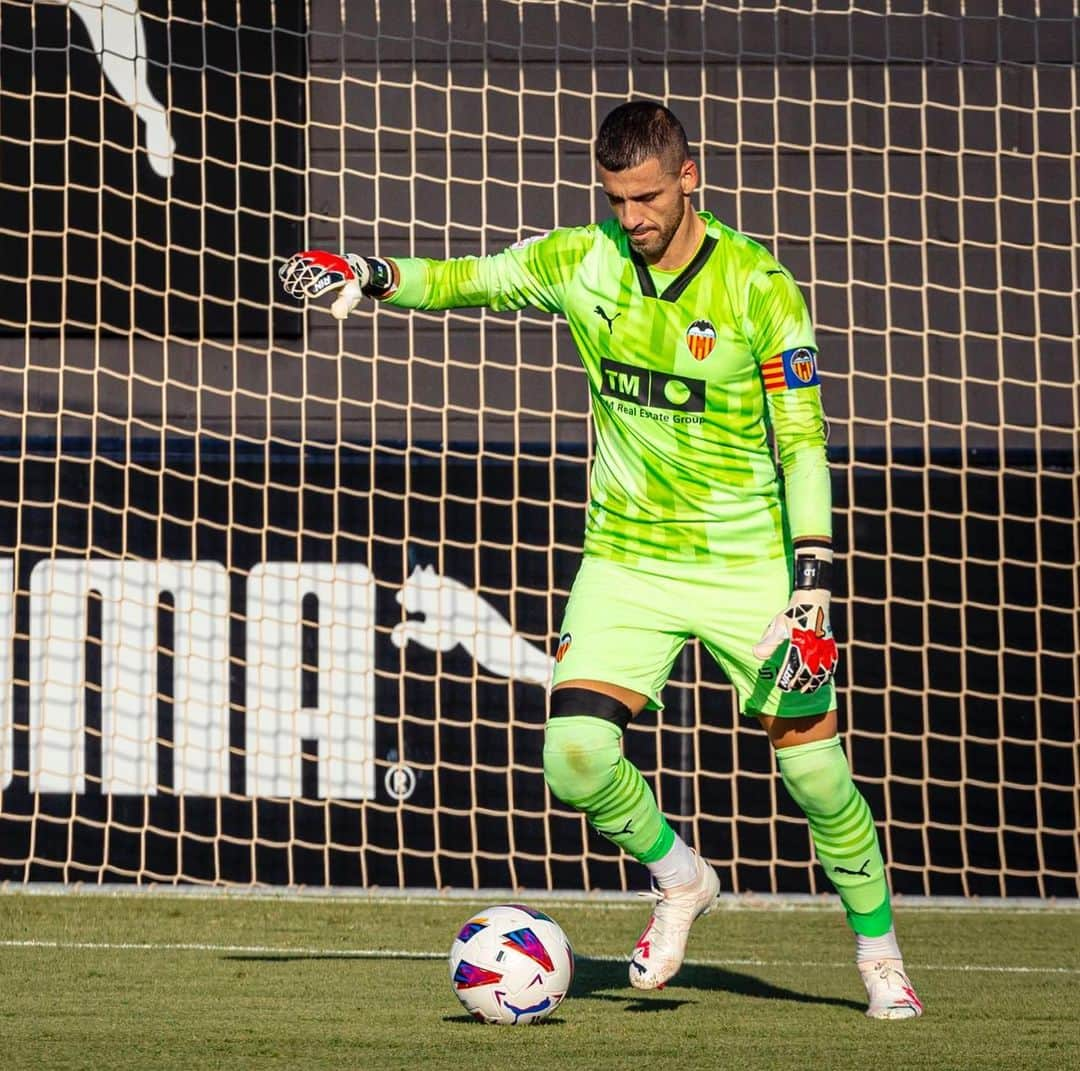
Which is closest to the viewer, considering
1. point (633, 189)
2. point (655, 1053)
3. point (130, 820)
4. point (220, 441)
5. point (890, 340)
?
point (655, 1053)

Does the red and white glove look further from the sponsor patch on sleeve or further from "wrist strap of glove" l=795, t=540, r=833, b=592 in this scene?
"wrist strap of glove" l=795, t=540, r=833, b=592

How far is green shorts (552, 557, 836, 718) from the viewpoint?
4367 mm

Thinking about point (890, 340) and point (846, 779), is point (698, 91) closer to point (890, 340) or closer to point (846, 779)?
point (890, 340)

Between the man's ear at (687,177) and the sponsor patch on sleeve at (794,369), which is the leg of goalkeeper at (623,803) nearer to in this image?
the sponsor patch on sleeve at (794,369)

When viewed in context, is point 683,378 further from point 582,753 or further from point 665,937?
point 665,937

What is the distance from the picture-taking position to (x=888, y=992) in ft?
14.0

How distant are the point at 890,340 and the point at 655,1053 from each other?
5010mm

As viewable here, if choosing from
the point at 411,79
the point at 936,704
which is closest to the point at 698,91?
the point at 411,79

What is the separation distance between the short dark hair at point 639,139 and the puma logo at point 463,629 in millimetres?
3350

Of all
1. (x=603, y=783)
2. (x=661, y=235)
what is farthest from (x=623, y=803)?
(x=661, y=235)

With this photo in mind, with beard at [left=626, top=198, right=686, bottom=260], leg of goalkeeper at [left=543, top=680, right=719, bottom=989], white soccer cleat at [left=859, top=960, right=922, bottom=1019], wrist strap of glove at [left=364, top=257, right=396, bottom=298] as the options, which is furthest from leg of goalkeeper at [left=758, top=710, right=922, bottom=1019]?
wrist strap of glove at [left=364, top=257, right=396, bottom=298]

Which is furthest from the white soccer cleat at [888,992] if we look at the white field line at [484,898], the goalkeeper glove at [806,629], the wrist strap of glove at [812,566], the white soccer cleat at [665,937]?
the white field line at [484,898]

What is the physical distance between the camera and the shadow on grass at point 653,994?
4.49 meters

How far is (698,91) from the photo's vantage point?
838 cm
